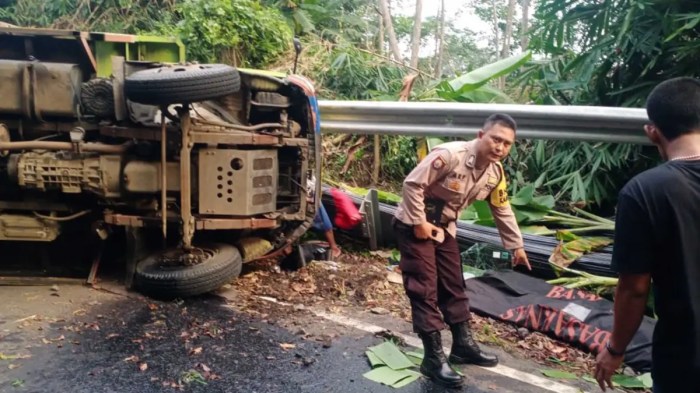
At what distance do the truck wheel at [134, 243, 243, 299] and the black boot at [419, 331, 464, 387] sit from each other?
1705mm

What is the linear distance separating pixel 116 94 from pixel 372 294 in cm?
247

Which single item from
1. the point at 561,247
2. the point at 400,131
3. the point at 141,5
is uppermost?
the point at 141,5

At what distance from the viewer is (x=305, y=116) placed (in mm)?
5051

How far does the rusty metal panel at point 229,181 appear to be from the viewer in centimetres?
453

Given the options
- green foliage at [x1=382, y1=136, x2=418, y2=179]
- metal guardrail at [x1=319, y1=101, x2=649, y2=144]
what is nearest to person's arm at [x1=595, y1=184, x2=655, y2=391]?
metal guardrail at [x1=319, y1=101, x2=649, y2=144]

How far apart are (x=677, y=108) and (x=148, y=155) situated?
3715mm

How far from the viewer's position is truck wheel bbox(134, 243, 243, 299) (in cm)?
438

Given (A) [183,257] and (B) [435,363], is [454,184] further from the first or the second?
(A) [183,257]

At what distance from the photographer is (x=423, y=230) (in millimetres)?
3582

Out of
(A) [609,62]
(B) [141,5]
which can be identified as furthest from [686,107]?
(B) [141,5]

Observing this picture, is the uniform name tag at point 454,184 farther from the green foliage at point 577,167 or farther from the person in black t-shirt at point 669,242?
the green foliage at point 577,167

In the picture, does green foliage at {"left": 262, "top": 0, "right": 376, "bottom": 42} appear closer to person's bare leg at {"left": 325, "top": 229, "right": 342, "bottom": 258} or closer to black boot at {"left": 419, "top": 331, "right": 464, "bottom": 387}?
person's bare leg at {"left": 325, "top": 229, "right": 342, "bottom": 258}

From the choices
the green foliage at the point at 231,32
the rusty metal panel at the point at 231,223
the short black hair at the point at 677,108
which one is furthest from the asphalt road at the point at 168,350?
the green foliage at the point at 231,32

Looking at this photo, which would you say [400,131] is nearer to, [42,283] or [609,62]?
[609,62]
